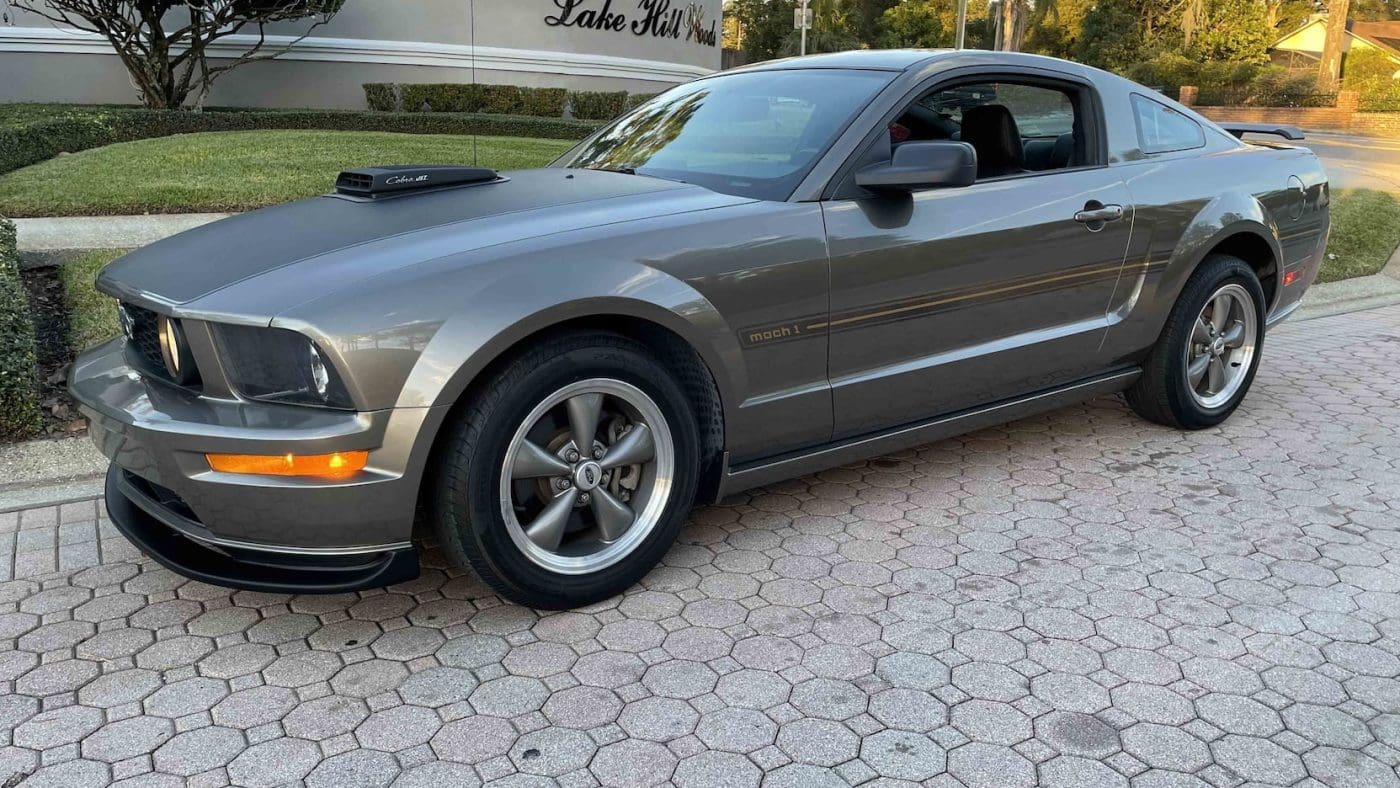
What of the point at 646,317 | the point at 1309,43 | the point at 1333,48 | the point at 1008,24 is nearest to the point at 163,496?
the point at 646,317

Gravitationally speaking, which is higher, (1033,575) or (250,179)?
(250,179)

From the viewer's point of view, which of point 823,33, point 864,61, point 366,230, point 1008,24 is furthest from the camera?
point 823,33

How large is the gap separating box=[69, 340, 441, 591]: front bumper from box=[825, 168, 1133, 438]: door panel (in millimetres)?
1477

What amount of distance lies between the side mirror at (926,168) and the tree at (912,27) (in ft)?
175

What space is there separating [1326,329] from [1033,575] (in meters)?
5.17

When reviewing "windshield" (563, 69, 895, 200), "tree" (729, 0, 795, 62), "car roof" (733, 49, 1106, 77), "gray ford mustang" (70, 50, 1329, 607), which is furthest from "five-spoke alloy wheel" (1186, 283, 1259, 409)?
"tree" (729, 0, 795, 62)

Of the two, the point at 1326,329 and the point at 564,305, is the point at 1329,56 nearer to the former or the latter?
the point at 1326,329

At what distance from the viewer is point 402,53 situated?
63.5 ft

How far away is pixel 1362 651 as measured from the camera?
9.95 feet

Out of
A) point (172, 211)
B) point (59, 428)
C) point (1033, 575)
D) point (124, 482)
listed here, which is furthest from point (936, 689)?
point (172, 211)

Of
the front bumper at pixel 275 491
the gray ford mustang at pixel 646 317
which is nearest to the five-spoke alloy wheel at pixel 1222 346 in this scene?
the gray ford mustang at pixel 646 317

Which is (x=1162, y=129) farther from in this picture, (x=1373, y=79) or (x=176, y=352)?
(x=1373, y=79)

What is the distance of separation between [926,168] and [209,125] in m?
14.1

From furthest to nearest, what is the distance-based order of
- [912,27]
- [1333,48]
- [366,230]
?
[912,27] → [1333,48] → [366,230]
